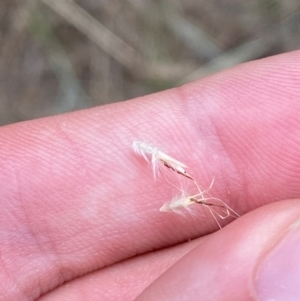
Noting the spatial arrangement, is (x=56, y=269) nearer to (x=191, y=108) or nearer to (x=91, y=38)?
(x=191, y=108)

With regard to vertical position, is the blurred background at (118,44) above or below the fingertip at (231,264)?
above

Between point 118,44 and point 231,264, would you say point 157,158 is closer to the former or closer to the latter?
point 231,264

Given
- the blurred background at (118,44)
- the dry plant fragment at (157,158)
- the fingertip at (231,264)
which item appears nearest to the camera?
the fingertip at (231,264)

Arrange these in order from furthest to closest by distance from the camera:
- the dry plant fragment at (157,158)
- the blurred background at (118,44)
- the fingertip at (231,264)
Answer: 1. the blurred background at (118,44)
2. the dry plant fragment at (157,158)
3. the fingertip at (231,264)

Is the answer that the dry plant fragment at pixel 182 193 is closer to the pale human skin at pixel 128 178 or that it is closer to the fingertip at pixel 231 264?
the pale human skin at pixel 128 178

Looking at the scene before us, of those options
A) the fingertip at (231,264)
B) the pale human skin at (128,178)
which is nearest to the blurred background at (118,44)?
the pale human skin at (128,178)

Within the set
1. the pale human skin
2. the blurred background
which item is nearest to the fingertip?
the pale human skin

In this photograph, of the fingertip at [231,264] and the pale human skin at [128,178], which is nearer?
the fingertip at [231,264]

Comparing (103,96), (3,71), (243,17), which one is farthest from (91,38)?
(243,17)
